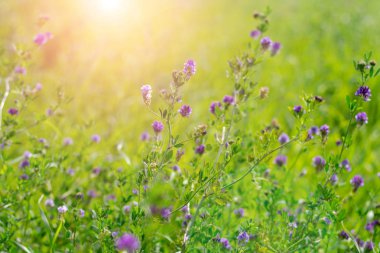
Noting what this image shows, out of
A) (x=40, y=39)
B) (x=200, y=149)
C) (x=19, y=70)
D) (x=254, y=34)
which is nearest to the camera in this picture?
(x=200, y=149)

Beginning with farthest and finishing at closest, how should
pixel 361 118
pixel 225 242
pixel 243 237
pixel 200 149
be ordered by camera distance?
1. pixel 200 149
2. pixel 361 118
3. pixel 225 242
4. pixel 243 237

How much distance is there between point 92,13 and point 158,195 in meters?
4.62

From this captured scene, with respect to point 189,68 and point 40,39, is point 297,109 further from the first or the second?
point 40,39

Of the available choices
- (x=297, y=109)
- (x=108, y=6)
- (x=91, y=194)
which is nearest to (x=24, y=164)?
(x=91, y=194)

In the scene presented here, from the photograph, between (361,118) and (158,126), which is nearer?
(158,126)

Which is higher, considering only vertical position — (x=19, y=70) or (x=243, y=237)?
(x=19, y=70)

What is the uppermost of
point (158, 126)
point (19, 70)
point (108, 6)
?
point (108, 6)

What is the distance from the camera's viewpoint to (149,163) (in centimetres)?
181

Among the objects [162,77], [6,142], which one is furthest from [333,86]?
[6,142]

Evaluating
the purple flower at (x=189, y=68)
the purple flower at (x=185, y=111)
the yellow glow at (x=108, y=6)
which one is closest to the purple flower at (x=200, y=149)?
the purple flower at (x=185, y=111)

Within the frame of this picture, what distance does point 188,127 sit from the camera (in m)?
4.27

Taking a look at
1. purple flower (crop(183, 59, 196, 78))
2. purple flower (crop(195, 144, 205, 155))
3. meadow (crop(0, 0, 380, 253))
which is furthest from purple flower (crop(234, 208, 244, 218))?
purple flower (crop(183, 59, 196, 78))

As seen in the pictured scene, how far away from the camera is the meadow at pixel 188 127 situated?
1950 millimetres

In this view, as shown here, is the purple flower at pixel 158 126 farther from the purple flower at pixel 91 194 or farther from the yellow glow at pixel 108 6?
the yellow glow at pixel 108 6
